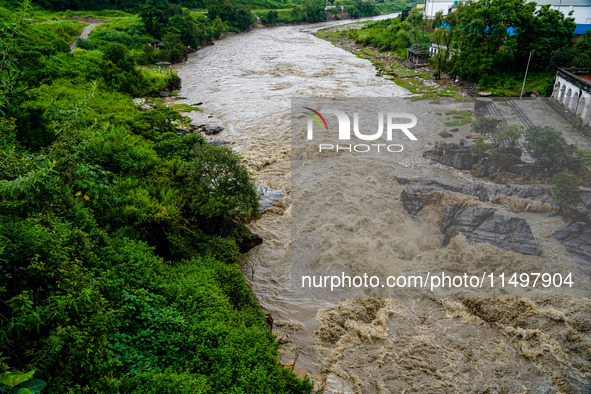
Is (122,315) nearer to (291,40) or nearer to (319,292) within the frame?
(319,292)

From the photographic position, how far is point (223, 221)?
40.3ft

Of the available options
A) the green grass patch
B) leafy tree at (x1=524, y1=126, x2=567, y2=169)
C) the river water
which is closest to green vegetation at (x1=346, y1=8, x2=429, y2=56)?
the green grass patch

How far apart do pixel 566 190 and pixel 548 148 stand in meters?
3.55

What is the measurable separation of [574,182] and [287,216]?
455 inches

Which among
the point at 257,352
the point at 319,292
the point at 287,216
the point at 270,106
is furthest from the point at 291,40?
the point at 257,352

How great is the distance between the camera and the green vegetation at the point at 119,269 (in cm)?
512

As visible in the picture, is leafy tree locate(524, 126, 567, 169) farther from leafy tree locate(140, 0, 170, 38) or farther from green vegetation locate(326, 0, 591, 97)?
leafy tree locate(140, 0, 170, 38)

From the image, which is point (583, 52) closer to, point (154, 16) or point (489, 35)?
point (489, 35)

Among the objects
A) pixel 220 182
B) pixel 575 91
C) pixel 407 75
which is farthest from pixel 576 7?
pixel 220 182

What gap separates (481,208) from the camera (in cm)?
1409

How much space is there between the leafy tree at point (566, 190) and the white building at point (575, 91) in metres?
8.43

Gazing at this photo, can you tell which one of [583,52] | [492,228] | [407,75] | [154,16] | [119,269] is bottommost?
[492,228]

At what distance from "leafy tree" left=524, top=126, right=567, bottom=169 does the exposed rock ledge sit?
2421mm

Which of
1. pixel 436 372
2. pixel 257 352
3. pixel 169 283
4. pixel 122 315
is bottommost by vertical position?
pixel 436 372
